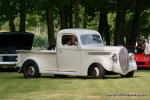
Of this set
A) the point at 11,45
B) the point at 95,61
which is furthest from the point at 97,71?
the point at 11,45

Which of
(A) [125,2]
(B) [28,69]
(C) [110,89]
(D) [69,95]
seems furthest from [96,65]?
(A) [125,2]

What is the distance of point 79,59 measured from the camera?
83.6 ft

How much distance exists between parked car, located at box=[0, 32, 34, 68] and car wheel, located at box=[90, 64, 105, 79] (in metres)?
8.64

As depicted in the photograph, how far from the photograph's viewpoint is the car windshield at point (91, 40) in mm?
26073

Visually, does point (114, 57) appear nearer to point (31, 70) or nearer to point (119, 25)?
point (31, 70)

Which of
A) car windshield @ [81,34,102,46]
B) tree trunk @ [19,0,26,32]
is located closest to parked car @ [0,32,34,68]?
car windshield @ [81,34,102,46]

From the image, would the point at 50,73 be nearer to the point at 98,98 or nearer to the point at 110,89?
the point at 110,89

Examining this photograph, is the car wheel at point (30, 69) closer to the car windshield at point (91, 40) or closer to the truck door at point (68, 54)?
the truck door at point (68, 54)

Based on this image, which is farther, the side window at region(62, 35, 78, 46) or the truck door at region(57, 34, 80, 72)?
the side window at region(62, 35, 78, 46)

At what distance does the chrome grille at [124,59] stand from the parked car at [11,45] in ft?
29.8

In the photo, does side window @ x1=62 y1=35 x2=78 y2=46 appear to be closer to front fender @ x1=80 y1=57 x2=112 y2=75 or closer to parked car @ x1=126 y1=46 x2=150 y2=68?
front fender @ x1=80 y1=57 x2=112 y2=75

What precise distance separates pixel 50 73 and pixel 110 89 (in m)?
8.24

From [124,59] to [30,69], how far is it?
4398 millimetres

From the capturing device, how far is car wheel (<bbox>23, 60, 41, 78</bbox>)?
2688cm
